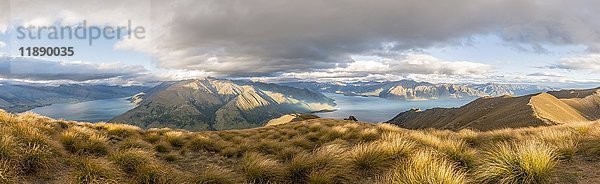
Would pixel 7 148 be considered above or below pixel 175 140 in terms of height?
above

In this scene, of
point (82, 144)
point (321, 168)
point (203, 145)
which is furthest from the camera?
point (203, 145)

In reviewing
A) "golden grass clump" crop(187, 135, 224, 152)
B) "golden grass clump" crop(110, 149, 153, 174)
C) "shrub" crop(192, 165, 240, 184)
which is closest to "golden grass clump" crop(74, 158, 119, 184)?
"golden grass clump" crop(110, 149, 153, 174)

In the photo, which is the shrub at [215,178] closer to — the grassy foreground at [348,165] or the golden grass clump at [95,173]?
the grassy foreground at [348,165]

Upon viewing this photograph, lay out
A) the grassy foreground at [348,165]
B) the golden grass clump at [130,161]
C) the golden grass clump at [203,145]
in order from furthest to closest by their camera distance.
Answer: the golden grass clump at [203,145] → the golden grass clump at [130,161] → the grassy foreground at [348,165]

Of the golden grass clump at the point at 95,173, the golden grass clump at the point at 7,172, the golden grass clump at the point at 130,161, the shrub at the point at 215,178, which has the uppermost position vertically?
the golden grass clump at the point at 7,172

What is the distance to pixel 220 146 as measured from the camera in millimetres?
15953

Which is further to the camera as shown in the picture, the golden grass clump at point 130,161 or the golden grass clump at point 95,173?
the golden grass clump at point 130,161

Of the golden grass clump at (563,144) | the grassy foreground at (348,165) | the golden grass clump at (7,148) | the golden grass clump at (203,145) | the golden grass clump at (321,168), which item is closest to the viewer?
the grassy foreground at (348,165)

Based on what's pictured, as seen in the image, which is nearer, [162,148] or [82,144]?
[82,144]

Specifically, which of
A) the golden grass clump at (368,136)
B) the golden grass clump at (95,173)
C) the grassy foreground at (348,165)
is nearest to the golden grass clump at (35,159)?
the grassy foreground at (348,165)

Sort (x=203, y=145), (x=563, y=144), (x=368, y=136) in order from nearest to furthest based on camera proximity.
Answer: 1. (x=563, y=144)
2. (x=203, y=145)
3. (x=368, y=136)

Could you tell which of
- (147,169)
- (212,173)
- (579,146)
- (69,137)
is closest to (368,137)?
(579,146)

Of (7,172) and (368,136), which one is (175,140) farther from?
(368,136)

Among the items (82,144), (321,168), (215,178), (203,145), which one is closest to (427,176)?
(321,168)
